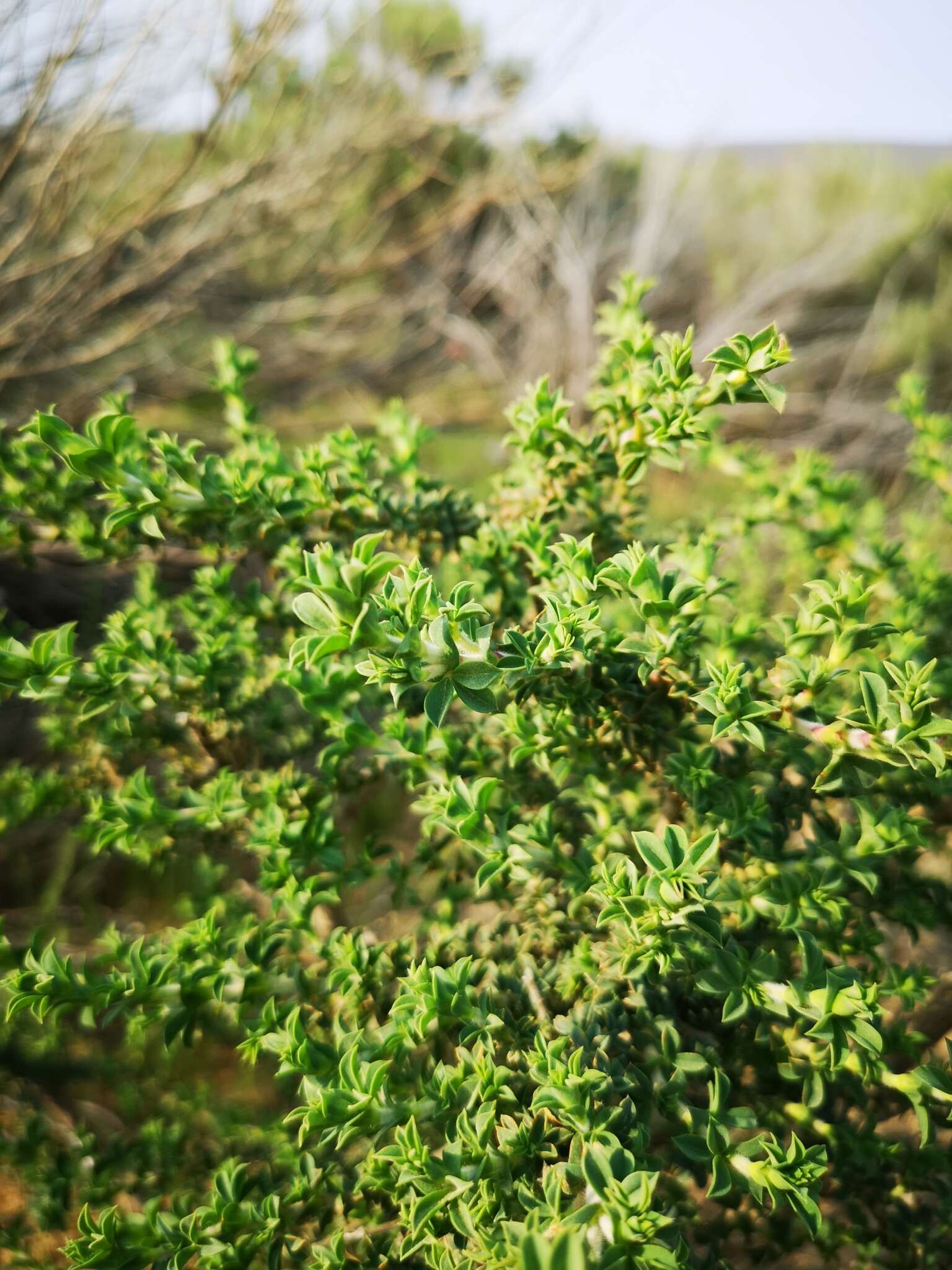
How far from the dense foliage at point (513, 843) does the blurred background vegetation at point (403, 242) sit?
1.46 meters

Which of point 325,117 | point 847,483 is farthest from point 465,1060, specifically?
point 325,117

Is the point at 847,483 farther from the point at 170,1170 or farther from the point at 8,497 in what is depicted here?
the point at 170,1170

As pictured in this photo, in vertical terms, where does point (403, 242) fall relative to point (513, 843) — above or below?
above

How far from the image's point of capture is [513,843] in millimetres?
1059

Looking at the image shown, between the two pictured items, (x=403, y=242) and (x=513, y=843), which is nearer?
(x=513, y=843)

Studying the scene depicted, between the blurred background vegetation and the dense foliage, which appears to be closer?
the dense foliage

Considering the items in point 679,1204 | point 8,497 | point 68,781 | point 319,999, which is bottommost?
point 679,1204

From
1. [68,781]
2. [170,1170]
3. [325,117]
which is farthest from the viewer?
[325,117]

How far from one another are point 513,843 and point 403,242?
436 centimetres

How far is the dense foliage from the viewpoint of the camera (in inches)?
33.3

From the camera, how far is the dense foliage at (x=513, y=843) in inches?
33.3

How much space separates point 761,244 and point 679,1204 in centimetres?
842

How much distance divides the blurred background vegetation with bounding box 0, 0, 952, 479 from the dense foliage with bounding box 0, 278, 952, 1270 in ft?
4.80

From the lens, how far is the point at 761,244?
25.0ft
